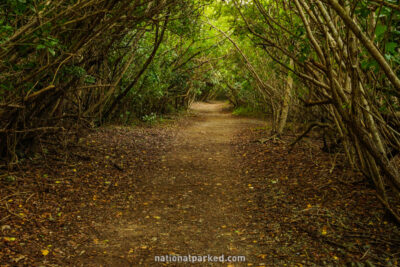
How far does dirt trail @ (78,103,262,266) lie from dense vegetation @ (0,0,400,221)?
1.99 meters

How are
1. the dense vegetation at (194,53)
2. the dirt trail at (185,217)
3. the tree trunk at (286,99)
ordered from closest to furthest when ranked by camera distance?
the dense vegetation at (194,53) < the dirt trail at (185,217) < the tree trunk at (286,99)

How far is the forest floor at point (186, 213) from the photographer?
3654mm

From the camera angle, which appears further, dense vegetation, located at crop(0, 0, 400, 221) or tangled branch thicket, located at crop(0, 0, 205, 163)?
tangled branch thicket, located at crop(0, 0, 205, 163)

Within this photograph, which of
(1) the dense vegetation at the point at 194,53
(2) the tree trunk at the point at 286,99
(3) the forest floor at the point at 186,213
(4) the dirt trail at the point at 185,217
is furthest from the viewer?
(2) the tree trunk at the point at 286,99

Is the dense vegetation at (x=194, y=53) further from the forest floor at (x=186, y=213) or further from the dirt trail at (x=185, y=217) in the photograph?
the dirt trail at (x=185, y=217)

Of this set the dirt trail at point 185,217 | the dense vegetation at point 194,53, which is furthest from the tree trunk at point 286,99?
the dirt trail at point 185,217

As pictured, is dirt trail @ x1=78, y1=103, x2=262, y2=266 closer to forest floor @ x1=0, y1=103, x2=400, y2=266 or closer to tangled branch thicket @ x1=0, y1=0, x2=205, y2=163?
forest floor @ x1=0, y1=103, x2=400, y2=266

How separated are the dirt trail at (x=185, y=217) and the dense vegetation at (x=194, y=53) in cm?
199

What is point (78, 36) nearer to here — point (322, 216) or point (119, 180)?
point (119, 180)

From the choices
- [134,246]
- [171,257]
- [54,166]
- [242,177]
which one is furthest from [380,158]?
[54,166]

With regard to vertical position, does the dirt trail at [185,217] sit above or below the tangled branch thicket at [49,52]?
below

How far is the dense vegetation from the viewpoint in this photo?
3367 millimetres

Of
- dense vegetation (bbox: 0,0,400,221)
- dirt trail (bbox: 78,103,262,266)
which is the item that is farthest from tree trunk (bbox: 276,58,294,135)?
dirt trail (bbox: 78,103,262,266)

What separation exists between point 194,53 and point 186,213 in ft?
44.1
